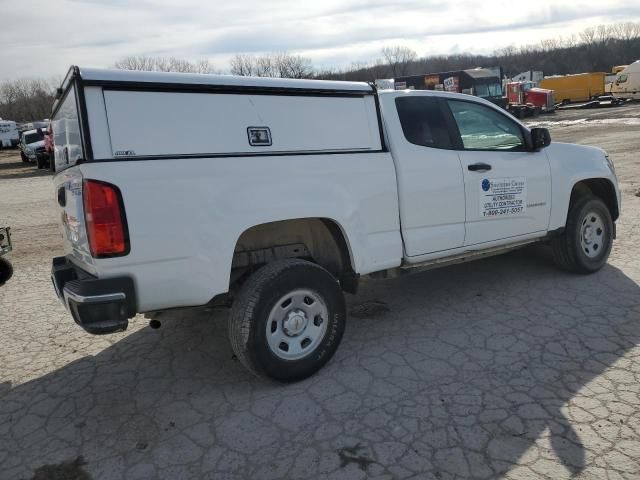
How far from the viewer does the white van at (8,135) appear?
144 feet

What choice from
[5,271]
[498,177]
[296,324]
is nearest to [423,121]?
[498,177]

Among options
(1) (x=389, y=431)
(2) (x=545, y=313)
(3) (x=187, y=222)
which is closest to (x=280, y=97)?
(3) (x=187, y=222)

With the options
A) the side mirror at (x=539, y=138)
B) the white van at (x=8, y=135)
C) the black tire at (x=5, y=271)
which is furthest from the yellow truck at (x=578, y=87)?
the black tire at (x=5, y=271)

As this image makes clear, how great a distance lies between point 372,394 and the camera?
350cm

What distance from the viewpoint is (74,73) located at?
2938 mm

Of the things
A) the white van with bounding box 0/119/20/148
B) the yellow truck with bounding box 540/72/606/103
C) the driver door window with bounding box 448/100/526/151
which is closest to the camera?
the driver door window with bounding box 448/100/526/151

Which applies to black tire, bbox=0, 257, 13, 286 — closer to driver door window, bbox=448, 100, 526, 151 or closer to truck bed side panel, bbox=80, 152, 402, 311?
truck bed side panel, bbox=80, 152, 402, 311

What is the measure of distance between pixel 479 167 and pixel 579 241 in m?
1.65

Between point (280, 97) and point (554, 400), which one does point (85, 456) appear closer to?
point (280, 97)

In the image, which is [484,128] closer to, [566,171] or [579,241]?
[566,171]

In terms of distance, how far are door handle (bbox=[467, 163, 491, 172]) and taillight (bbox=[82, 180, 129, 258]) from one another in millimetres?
2818

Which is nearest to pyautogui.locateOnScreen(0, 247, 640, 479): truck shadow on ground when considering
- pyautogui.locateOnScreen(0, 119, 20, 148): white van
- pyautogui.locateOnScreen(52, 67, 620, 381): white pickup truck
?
pyautogui.locateOnScreen(52, 67, 620, 381): white pickup truck

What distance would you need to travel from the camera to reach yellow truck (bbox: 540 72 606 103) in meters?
46.9

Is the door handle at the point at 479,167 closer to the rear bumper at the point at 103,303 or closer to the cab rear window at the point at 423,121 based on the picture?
the cab rear window at the point at 423,121
